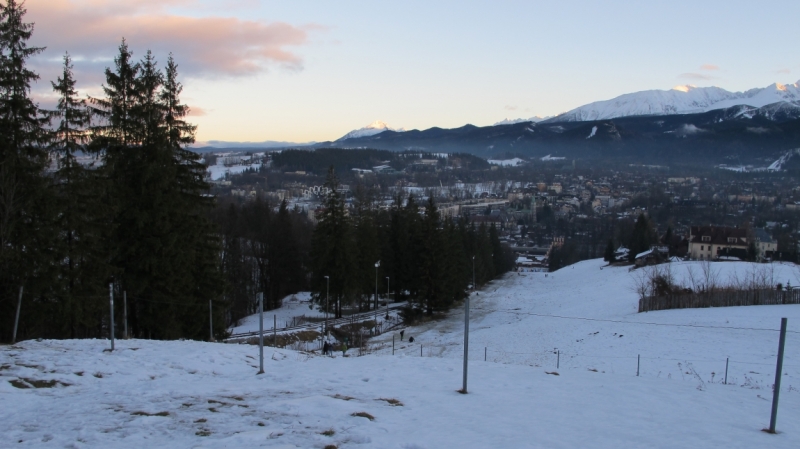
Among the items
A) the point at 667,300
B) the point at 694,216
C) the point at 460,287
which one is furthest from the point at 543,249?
the point at 667,300

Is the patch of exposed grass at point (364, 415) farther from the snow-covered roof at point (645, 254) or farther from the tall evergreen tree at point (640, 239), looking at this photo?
the tall evergreen tree at point (640, 239)

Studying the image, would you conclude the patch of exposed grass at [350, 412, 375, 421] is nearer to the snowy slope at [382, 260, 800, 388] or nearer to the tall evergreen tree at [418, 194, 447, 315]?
the snowy slope at [382, 260, 800, 388]

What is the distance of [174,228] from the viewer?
22.3 meters

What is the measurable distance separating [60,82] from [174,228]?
273 inches

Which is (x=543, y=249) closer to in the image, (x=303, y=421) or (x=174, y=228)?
(x=174, y=228)

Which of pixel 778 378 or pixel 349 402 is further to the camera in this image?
pixel 349 402

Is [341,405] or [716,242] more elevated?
[341,405]

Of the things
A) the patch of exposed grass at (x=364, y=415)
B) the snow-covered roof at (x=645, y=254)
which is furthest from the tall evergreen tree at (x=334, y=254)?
the snow-covered roof at (x=645, y=254)

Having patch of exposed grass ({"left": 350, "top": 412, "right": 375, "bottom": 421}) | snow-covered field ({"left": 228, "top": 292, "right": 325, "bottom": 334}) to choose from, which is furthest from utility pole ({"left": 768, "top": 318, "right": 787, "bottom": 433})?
snow-covered field ({"left": 228, "top": 292, "right": 325, "bottom": 334})

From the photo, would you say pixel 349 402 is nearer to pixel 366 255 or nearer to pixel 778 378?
pixel 778 378

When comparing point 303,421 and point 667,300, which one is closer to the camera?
point 303,421

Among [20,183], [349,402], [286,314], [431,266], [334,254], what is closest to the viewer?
[349,402]

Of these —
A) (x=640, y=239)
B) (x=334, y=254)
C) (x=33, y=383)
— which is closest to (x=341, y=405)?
(x=33, y=383)

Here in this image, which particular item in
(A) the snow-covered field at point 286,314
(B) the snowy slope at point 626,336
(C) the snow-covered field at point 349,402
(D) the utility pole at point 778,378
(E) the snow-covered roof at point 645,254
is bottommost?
(A) the snow-covered field at point 286,314
